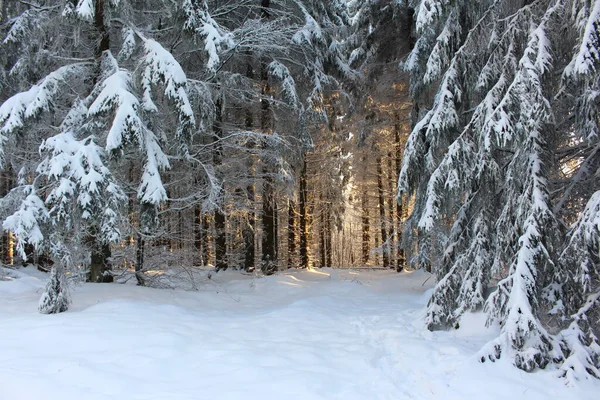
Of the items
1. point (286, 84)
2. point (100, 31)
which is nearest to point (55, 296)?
point (100, 31)

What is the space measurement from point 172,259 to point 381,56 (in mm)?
8691

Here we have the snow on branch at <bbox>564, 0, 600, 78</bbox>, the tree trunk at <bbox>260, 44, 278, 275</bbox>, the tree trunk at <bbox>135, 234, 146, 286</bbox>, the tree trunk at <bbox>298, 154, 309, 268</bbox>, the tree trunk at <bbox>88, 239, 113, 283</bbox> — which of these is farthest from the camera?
the tree trunk at <bbox>298, 154, 309, 268</bbox>

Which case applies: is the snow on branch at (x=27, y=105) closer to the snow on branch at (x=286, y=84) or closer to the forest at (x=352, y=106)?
the forest at (x=352, y=106)

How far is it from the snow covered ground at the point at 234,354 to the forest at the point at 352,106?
42cm

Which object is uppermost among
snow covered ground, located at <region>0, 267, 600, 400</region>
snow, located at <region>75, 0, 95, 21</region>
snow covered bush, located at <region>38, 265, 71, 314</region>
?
snow, located at <region>75, 0, 95, 21</region>

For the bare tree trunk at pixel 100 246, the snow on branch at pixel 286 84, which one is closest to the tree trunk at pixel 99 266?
the bare tree trunk at pixel 100 246

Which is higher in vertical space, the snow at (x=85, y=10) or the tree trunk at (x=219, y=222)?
the snow at (x=85, y=10)

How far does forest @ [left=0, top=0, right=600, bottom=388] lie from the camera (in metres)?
4.46

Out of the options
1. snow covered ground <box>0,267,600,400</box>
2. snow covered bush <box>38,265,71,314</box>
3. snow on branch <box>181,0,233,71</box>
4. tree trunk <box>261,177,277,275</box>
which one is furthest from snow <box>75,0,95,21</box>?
tree trunk <box>261,177,277,275</box>

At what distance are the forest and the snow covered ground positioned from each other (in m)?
0.42

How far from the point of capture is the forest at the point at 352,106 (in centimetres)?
446

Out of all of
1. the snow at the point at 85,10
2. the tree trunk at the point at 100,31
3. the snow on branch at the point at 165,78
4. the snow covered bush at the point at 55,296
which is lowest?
the snow covered bush at the point at 55,296

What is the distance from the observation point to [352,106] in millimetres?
12953

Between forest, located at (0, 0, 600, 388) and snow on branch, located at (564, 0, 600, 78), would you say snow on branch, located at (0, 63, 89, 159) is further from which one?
snow on branch, located at (564, 0, 600, 78)
